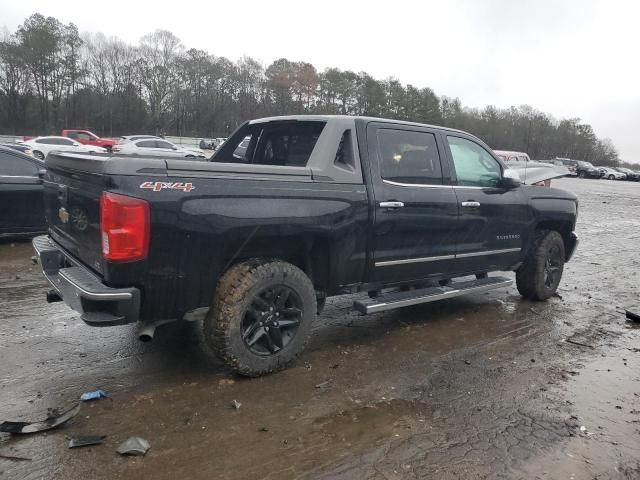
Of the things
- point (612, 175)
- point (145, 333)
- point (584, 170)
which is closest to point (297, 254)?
point (145, 333)

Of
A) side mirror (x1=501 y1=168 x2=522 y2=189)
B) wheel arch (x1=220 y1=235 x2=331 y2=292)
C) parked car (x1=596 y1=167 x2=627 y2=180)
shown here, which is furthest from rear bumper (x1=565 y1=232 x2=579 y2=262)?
parked car (x1=596 y1=167 x2=627 y2=180)

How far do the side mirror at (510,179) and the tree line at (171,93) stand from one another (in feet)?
222

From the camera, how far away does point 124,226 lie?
10.0 ft

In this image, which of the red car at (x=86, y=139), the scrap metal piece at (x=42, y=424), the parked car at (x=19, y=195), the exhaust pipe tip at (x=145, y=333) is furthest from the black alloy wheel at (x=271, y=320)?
the red car at (x=86, y=139)

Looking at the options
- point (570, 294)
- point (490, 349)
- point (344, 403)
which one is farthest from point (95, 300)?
point (570, 294)

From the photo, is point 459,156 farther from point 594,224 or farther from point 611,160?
point 611,160

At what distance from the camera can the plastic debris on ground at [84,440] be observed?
112 inches

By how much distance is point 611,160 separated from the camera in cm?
10112

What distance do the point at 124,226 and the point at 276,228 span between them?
3.39 feet

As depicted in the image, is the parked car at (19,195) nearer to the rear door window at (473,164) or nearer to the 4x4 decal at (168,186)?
the 4x4 decal at (168,186)

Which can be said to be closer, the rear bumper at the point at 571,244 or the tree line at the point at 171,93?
the rear bumper at the point at 571,244

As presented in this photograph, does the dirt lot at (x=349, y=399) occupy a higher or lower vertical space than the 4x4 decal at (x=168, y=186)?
lower

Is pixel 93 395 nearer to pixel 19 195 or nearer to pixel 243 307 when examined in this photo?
pixel 243 307

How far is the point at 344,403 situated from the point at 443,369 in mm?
1057
